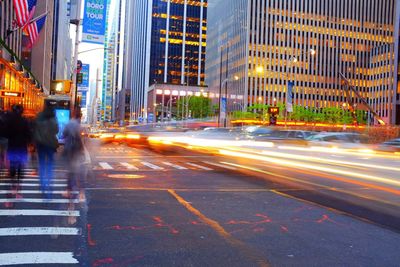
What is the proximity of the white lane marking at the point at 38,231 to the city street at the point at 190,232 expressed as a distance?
13 millimetres

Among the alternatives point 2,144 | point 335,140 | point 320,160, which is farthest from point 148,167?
point 335,140

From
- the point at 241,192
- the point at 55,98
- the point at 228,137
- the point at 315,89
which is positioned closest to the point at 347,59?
the point at 315,89

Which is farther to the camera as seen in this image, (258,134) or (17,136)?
(258,134)

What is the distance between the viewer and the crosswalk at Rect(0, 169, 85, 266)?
5.89 metres

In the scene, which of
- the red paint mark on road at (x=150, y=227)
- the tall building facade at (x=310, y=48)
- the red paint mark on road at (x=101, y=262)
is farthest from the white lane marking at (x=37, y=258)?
the tall building facade at (x=310, y=48)

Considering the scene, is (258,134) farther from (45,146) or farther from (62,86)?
(45,146)

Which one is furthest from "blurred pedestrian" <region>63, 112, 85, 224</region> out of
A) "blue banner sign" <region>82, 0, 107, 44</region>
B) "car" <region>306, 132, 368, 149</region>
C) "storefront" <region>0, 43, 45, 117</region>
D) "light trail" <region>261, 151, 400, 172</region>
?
A: "car" <region>306, 132, 368, 149</region>

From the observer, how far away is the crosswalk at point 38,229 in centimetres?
589

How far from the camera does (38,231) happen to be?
7305 mm

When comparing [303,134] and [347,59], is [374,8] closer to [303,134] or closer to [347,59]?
[347,59]

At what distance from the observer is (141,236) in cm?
712

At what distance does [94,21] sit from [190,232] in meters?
21.4

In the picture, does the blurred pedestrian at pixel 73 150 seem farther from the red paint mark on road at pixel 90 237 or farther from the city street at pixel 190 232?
the red paint mark on road at pixel 90 237

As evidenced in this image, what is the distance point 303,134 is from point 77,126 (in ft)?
74.7
